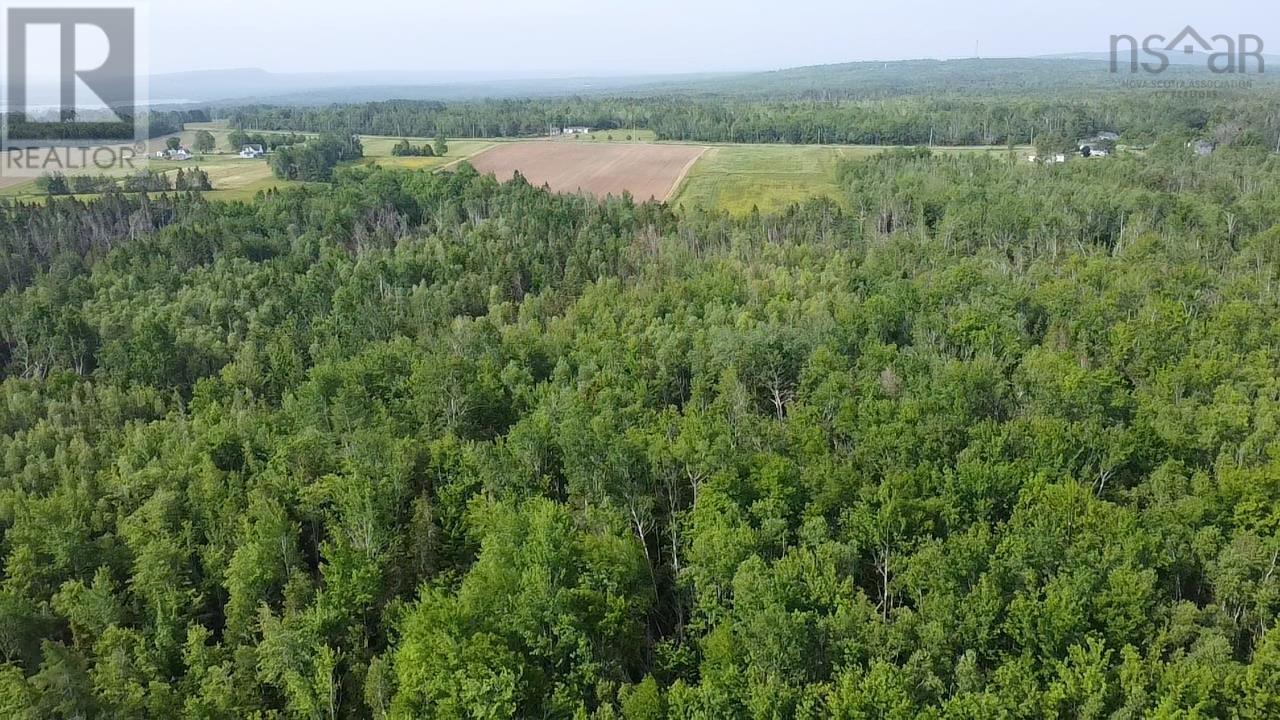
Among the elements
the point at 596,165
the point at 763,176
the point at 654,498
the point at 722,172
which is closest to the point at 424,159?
the point at 596,165

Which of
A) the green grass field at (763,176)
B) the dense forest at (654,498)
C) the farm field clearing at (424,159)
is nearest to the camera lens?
the dense forest at (654,498)

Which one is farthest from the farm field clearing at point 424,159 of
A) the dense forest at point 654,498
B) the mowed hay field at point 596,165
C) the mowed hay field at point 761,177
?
the dense forest at point 654,498

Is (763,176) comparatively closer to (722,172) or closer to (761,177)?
(761,177)

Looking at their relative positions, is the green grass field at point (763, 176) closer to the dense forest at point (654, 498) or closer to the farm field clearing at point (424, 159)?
the dense forest at point (654, 498)

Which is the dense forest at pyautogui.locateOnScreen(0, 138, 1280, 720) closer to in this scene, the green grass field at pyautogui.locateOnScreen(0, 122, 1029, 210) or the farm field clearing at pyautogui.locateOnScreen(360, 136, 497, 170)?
the green grass field at pyautogui.locateOnScreen(0, 122, 1029, 210)

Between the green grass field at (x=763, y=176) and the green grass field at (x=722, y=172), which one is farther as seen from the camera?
the green grass field at (x=722, y=172)
